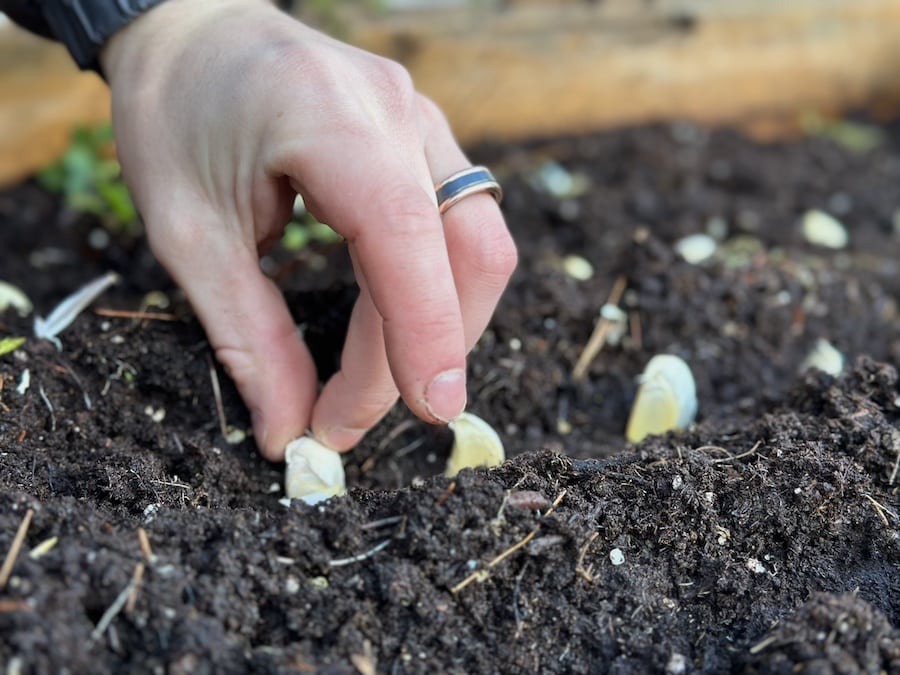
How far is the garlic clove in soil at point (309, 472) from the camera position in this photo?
4.91ft

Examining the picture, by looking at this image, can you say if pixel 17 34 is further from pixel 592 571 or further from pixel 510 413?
pixel 592 571

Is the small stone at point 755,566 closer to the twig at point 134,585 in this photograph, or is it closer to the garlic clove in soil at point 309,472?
the garlic clove in soil at point 309,472

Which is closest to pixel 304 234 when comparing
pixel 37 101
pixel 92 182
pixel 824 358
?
pixel 92 182

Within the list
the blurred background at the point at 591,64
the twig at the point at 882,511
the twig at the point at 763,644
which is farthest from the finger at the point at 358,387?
the blurred background at the point at 591,64

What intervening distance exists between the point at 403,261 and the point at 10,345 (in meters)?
0.77

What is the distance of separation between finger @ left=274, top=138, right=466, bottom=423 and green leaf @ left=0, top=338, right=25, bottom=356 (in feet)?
2.14

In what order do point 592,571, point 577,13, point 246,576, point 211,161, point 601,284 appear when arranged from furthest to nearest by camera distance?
point 577,13 → point 601,284 → point 211,161 → point 592,571 → point 246,576

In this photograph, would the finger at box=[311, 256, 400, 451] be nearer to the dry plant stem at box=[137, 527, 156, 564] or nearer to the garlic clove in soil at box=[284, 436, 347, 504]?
the garlic clove in soil at box=[284, 436, 347, 504]

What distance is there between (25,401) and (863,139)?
10.3 feet

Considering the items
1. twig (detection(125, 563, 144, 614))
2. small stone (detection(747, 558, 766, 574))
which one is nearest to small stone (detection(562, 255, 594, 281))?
small stone (detection(747, 558, 766, 574))

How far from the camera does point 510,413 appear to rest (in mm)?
1804

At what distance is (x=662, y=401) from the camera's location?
1.75 meters

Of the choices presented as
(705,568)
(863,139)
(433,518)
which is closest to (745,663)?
(705,568)

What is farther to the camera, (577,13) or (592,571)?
(577,13)
